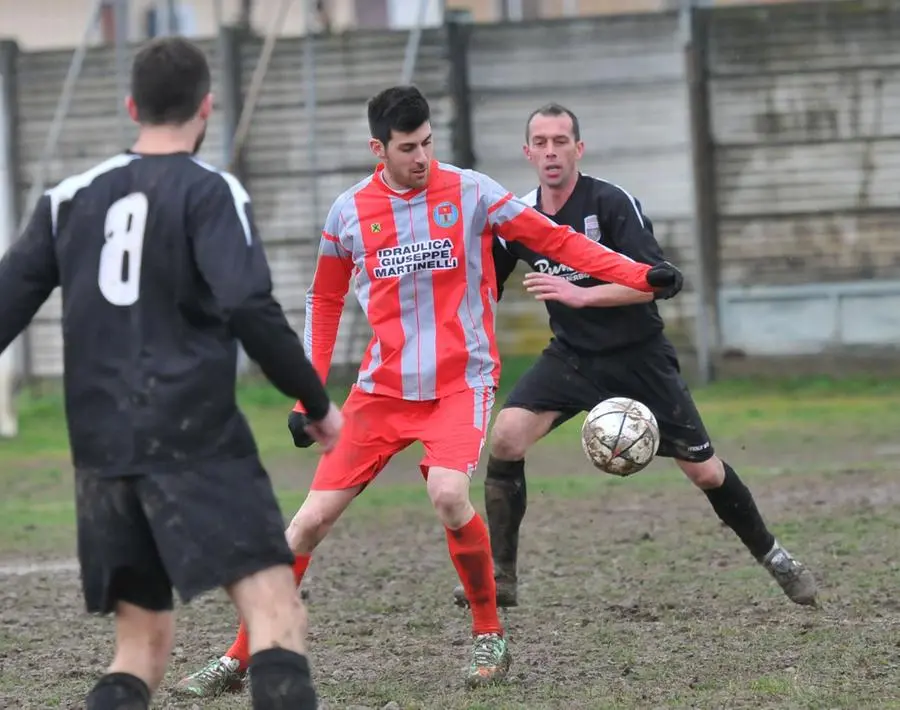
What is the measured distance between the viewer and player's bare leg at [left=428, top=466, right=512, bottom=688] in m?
5.83

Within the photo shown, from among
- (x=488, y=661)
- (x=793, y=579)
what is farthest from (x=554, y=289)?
(x=793, y=579)

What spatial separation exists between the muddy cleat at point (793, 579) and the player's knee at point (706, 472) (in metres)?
0.41

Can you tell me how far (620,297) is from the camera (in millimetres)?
6473

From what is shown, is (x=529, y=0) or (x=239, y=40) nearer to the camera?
(x=239, y=40)

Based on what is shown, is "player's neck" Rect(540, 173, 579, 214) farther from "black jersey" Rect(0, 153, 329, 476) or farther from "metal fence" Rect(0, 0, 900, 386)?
"metal fence" Rect(0, 0, 900, 386)

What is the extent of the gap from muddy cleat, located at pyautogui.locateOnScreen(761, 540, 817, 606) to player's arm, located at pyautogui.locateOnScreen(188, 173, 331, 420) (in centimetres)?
338

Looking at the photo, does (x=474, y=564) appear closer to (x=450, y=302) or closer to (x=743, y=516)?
(x=450, y=302)

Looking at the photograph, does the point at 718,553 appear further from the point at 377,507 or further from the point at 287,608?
the point at 287,608

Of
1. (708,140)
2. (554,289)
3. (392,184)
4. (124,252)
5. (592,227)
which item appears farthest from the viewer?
(708,140)

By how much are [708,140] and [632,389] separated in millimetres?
11577

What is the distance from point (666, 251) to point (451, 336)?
12.5 m

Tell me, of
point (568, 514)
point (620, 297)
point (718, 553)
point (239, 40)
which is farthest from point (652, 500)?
point (239, 40)

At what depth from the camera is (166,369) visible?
4156mm

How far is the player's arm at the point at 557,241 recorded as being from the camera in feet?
19.0
